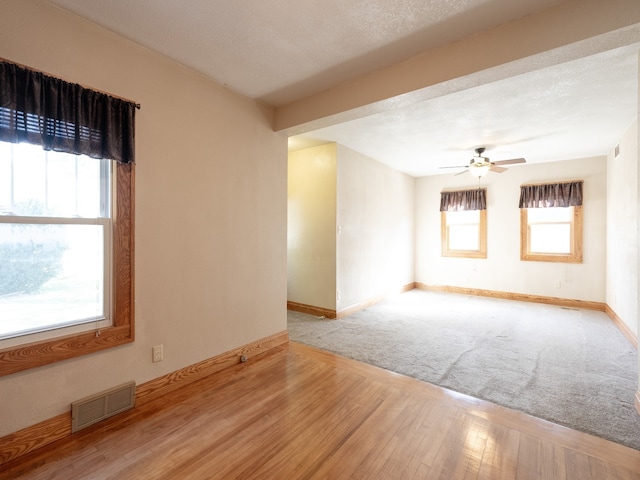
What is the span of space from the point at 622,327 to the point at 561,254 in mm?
1886

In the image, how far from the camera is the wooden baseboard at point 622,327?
11.7ft

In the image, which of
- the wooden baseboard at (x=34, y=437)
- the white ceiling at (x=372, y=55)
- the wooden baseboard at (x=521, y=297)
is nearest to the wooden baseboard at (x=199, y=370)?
the wooden baseboard at (x=34, y=437)

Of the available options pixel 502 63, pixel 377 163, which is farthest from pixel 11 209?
pixel 377 163

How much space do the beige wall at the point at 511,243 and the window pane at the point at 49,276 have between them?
6517 mm

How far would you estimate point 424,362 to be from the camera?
10.0 feet

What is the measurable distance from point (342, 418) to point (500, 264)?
5512 millimetres

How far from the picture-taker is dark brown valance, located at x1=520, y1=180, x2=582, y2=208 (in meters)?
5.39

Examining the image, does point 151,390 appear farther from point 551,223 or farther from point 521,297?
point 551,223

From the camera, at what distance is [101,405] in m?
2.05

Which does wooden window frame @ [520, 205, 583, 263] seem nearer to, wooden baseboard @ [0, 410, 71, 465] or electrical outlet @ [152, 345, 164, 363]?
electrical outlet @ [152, 345, 164, 363]

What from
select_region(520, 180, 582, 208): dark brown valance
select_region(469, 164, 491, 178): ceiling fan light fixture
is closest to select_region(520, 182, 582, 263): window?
select_region(520, 180, 582, 208): dark brown valance

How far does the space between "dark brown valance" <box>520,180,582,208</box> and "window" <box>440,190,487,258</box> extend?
2.47ft

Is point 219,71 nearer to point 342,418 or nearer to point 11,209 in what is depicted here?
point 11,209

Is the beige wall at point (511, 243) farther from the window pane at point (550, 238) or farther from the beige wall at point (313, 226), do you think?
the beige wall at point (313, 226)
